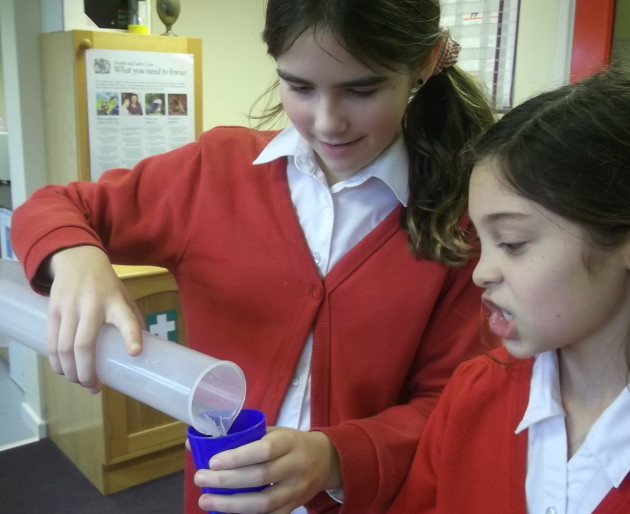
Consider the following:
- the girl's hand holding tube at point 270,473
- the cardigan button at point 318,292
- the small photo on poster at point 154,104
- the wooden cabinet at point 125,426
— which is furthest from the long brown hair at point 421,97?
the small photo on poster at point 154,104

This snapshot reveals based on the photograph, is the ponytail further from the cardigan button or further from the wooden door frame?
the wooden door frame

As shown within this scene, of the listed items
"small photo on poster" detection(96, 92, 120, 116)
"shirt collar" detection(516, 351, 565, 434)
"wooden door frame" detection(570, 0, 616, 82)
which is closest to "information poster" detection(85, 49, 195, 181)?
"small photo on poster" detection(96, 92, 120, 116)

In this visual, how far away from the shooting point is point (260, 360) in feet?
2.89

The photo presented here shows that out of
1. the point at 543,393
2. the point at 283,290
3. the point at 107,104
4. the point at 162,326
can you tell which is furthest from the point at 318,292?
the point at 107,104

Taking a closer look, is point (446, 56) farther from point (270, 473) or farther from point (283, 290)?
point (270, 473)

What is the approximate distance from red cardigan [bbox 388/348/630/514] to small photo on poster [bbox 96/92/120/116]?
1759mm

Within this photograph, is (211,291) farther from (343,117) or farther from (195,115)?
(195,115)

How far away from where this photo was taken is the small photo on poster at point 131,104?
223 centimetres

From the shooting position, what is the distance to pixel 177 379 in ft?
1.98

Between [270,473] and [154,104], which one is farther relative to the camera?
[154,104]

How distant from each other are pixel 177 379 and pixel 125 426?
1.77 m

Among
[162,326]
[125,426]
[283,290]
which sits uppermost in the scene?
[283,290]

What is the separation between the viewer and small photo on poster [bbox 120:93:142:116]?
87.8 inches

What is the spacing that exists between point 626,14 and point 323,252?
5.97 feet
